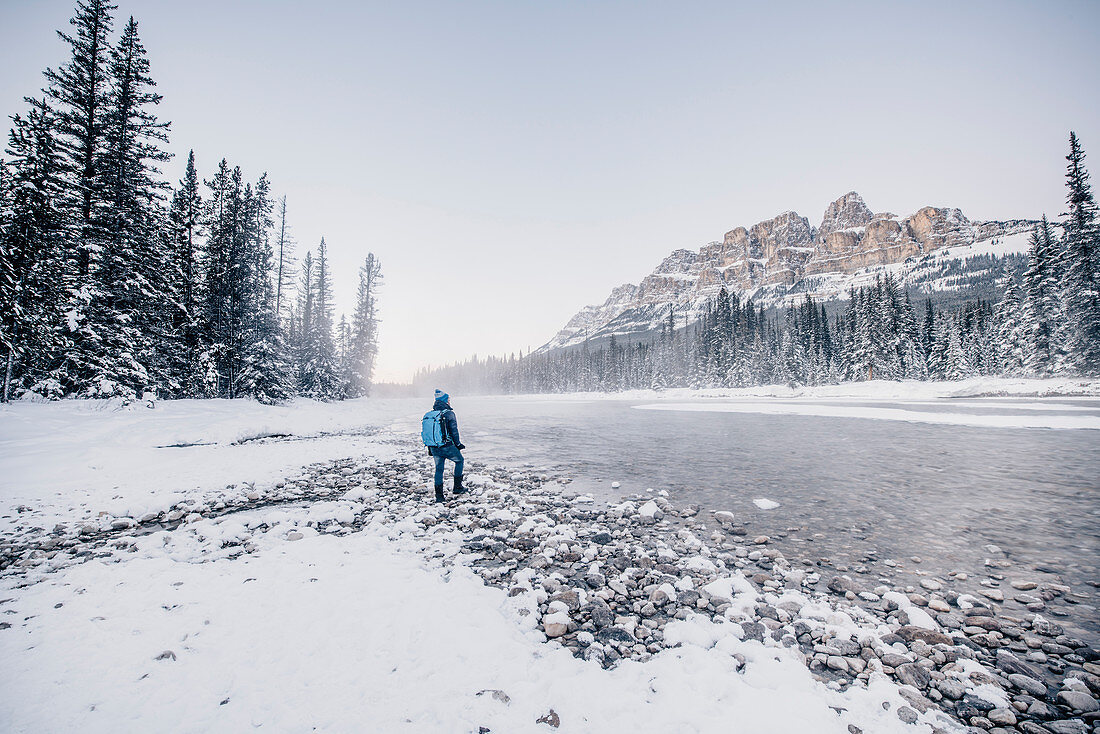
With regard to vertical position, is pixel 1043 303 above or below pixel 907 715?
above

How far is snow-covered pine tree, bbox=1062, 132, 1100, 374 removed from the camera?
37000 millimetres

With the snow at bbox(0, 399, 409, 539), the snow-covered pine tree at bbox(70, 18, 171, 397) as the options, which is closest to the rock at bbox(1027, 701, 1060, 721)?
the snow at bbox(0, 399, 409, 539)

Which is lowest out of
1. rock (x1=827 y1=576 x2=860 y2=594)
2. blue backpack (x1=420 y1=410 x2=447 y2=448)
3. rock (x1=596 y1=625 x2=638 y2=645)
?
rock (x1=827 y1=576 x2=860 y2=594)

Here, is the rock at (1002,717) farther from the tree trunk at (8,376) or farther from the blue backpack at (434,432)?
the tree trunk at (8,376)

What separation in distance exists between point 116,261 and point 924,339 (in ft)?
335

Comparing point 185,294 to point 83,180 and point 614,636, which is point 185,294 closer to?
point 83,180

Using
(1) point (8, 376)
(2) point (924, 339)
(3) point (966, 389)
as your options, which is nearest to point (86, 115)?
(1) point (8, 376)

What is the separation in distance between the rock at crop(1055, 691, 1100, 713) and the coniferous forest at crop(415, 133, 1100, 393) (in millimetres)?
57978

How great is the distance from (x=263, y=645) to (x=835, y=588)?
19.3 feet

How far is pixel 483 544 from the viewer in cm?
588

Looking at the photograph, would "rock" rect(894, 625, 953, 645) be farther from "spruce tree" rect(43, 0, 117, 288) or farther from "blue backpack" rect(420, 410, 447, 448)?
"spruce tree" rect(43, 0, 117, 288)

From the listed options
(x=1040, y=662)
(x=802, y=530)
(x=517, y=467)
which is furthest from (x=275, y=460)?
(x=1040, y=662)

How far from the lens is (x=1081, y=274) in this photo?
37.9 m

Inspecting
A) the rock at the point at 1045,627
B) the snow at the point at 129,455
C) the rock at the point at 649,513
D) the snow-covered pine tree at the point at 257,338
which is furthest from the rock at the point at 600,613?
the snow-covered pine tree at the point at 257,338
